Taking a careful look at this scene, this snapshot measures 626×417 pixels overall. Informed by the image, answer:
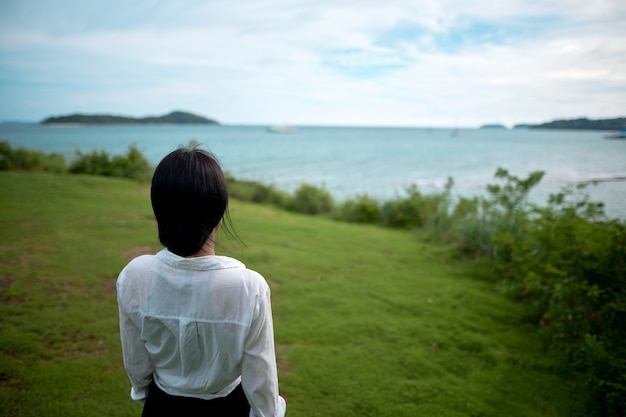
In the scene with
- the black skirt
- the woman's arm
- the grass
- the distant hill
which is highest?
the distant hill

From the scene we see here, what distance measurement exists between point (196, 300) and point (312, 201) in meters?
11.0

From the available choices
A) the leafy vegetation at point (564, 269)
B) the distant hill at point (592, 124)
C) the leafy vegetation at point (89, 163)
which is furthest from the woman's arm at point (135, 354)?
the leafy vegetation at point (89, 163)

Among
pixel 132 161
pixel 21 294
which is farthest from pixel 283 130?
pixel 21 294

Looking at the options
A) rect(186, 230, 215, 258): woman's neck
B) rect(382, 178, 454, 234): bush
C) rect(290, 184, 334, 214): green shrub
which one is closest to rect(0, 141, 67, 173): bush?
rect(290, 184, 334, 214): green shrub

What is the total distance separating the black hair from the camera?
1308 millimetres

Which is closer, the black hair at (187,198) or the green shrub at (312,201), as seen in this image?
the black hair at (187,198)

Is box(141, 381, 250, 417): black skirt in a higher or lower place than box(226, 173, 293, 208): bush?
higher

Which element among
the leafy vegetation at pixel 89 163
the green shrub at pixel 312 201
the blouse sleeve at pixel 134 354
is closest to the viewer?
the blouse sleeve at pixel 134 354

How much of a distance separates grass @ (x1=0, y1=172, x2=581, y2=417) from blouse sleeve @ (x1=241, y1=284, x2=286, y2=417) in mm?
349

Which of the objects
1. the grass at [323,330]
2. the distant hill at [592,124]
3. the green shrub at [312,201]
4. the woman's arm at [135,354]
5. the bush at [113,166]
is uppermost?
the distant hill at [592,124]

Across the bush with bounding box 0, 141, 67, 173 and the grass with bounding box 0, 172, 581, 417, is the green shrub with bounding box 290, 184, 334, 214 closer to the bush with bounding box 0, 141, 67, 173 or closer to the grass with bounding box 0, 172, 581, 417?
the grass with bounding box 0, 172, 581, 417

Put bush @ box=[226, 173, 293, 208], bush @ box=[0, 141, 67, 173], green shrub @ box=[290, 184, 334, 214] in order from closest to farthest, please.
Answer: green shrub @ box=[290, 184, 334, 214]
bush @ box=[0, 141, 67, 173]
bush @ box=[226, 173, 293, 208]

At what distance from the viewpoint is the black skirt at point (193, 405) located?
59.6 inches

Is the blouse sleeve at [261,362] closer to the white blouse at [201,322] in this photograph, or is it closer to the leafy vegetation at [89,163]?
the white blouse at [201,322]
